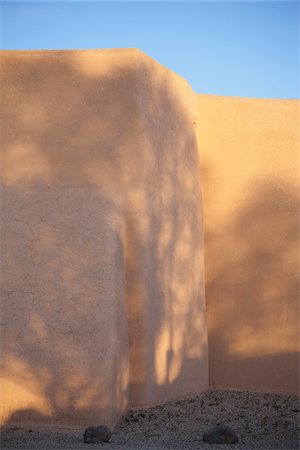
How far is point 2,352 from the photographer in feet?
22.4

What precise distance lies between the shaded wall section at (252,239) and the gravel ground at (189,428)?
2.06ft

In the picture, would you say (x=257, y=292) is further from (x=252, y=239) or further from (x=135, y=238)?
(x=135, y=238)

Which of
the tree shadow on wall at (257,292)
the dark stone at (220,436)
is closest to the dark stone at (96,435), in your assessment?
the dark stone at (220,436)

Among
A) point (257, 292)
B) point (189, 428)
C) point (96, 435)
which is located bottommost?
point (189, 428)

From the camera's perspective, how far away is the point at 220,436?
6.36 metres

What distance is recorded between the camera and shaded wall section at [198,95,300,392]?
8797mm

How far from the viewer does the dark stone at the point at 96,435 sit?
20.5ft

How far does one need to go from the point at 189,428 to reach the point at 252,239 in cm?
293

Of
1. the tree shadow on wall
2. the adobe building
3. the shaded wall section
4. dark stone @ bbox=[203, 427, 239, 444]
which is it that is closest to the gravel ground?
dark stone @ bbox=[203, 427, 239, 444]

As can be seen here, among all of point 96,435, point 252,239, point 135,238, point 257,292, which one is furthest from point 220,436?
point 252,239

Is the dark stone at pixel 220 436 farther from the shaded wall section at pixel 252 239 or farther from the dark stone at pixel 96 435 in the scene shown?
the shaded wall section at pixel 252 239

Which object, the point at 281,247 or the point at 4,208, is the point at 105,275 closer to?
the point at 4,208

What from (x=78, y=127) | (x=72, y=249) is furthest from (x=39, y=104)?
(x=72, y=249)

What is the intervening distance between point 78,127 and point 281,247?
10.4ft
